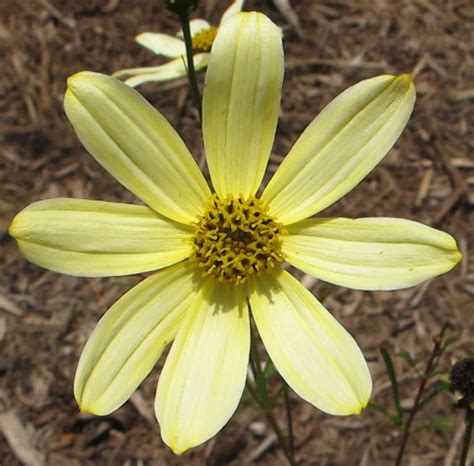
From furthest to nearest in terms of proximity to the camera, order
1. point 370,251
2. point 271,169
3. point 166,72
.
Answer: point 271,169
point 166,72
point 370,251

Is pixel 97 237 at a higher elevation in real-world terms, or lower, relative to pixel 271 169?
higher

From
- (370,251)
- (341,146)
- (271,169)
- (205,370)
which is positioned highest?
(341,146)

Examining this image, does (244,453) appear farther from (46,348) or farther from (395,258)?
(395,258)

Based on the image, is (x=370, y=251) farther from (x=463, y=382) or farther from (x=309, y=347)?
(x=463, y=382)

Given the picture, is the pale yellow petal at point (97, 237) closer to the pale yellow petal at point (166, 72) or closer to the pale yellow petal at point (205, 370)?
the pale yellow petal at point (205, 370)

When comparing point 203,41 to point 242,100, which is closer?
point 242,100

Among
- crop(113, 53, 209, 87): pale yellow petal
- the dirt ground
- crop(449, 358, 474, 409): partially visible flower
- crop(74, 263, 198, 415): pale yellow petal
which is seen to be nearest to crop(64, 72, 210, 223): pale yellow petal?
crop(74, 263, 198, 415): pale yellow petal

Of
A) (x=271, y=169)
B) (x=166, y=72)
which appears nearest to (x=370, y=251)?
(x=166, y=72)
